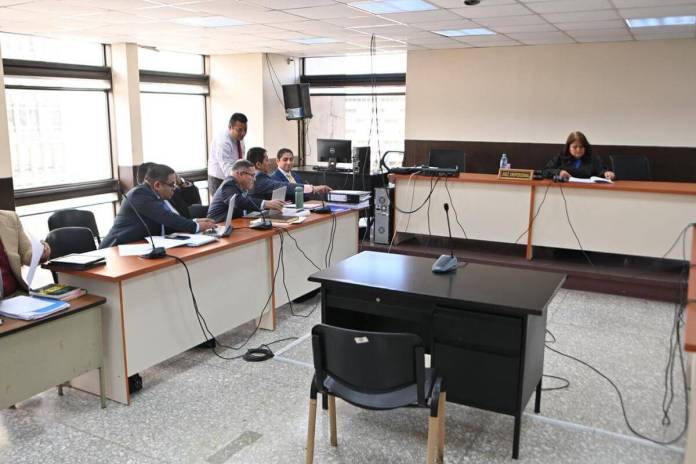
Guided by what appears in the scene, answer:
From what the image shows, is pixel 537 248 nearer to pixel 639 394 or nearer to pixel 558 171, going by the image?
pixel 558 171

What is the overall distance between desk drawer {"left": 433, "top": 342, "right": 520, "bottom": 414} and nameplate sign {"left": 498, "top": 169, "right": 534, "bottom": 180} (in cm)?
333

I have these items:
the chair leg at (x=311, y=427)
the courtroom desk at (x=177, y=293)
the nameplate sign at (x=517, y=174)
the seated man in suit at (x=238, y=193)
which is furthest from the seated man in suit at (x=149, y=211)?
the nameplate sign at (x=517, y=174)

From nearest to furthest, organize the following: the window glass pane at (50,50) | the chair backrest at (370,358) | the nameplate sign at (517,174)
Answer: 1. the chair backrest at (370,358)
2. the nameplate sign at (517,174)
3. the window glass pane at (50,50)

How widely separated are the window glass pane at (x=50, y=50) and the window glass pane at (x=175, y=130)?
2.89ft

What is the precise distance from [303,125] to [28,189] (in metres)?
4.52

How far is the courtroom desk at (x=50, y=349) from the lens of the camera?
2734 mm

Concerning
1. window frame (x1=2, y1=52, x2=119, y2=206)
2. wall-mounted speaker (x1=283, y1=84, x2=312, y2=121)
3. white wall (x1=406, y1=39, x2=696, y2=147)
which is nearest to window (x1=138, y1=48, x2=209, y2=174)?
window frame (x1=2, y1=52, x2=119, y2=206)

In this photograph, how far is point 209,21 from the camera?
20.0 feet

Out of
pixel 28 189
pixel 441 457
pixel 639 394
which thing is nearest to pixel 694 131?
pixel 639 394

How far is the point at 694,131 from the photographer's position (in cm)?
743

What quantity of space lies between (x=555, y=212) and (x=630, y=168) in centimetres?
176

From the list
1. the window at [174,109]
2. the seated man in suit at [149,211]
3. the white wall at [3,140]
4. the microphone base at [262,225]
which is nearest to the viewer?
the seated man in suit at [149,211]

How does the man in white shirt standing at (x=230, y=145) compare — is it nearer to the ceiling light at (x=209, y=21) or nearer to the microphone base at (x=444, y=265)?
the ceiling light at (x=209, y=21)

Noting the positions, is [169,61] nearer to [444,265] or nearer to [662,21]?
[662,21]
